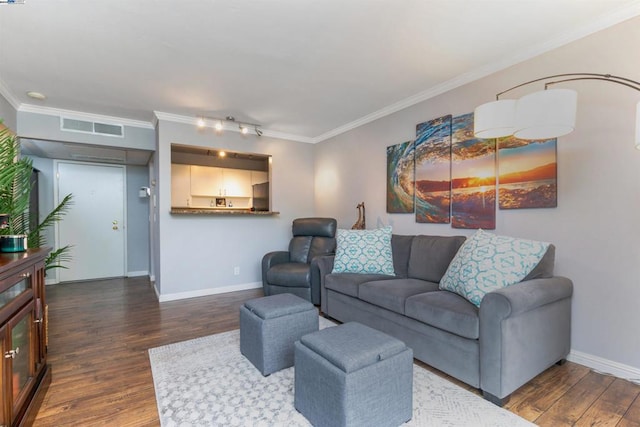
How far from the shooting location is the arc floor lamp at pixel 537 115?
1.68 metres

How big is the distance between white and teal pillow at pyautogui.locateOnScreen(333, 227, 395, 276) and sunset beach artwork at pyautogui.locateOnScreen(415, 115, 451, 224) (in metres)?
0.50

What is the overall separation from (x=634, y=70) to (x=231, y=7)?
8.69 ft

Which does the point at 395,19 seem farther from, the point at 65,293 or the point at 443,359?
the point at 65,293

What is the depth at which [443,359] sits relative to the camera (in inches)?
77.8

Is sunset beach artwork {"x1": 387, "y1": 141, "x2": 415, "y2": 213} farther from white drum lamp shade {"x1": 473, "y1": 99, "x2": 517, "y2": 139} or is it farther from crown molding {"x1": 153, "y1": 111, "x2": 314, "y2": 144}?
crown molding {"x1": 153, "y1": 111, "x2": 314, "y2": 144}

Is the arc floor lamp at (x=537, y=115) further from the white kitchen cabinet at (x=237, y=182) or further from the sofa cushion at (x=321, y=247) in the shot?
the white kitchen cabinet at (x=237, y=182)

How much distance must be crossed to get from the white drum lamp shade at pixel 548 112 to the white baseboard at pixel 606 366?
161 cm

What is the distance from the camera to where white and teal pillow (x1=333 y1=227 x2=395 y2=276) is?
3059 mm

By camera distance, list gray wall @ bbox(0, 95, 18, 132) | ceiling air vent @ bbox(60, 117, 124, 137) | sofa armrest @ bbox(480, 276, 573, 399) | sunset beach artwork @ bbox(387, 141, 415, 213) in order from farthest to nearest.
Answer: ceiling air vent @ bbox(60, 117, 124, 137) < sunset beach artwork @ bbox(387, 141, 415, 213) < gray wall @ bbox(0, 95, 18, 132) < sofa armrest @ bbox(480, 276, 573, 399)

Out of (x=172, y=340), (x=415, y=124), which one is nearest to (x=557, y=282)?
(x=415, y=124)

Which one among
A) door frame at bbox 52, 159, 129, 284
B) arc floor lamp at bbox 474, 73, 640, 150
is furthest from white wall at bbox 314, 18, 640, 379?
door frame at bbox 52, 159, 129, 284

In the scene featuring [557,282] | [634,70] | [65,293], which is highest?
[634,70]

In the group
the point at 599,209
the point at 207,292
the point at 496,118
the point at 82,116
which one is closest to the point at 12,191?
the point at 82,116

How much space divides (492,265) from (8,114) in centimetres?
494
